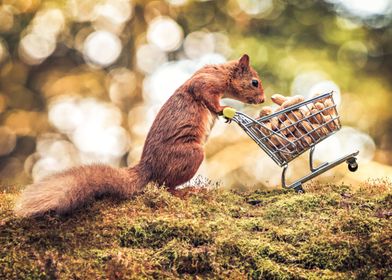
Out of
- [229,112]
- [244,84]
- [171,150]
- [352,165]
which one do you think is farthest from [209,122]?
[352,165]

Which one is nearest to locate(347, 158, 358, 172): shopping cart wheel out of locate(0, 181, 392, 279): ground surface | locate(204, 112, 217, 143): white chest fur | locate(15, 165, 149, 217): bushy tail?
locate(0, 181, 392, 279): ground surface

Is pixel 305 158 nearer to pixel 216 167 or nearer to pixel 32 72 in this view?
pixel 216 167

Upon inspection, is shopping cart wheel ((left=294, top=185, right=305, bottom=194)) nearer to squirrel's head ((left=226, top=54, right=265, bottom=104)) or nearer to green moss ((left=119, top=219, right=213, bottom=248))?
squirrel's head ((left=226, top=54, right=265, bottom=104))

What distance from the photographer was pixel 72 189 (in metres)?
2.68

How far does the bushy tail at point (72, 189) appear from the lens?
2586 millimetres

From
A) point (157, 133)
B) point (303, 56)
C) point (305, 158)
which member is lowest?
point (157, 133)

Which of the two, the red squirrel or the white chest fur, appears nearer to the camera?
the red squirrel

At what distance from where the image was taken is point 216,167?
6.08 meters

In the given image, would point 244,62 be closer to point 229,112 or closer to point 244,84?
point 244,84

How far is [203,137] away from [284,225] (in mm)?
826

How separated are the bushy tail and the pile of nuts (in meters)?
0.82

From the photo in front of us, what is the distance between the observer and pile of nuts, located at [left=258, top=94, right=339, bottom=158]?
323 cm

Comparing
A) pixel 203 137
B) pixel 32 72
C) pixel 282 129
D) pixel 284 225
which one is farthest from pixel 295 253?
pixel 32 72

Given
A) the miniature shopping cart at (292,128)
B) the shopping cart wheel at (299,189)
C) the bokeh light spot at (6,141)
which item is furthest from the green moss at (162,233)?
the bokeh light spot at (6,141)
